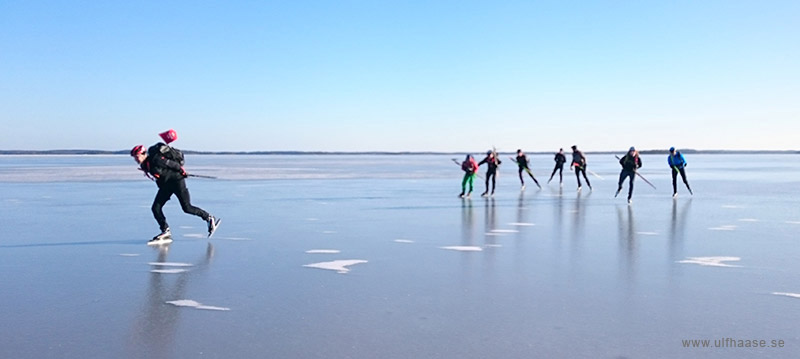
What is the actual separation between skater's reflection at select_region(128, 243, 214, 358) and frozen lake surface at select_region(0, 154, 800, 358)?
18 millimetres

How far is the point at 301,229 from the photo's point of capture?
31.9 feet

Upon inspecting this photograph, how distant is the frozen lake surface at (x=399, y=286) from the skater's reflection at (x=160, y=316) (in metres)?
0.02

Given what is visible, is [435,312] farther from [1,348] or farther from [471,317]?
[1,348]

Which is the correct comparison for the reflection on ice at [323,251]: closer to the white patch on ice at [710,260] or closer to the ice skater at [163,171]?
the ice skater at [163,171]

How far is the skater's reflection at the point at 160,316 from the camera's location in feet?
12.8

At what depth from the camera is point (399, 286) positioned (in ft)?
18.8

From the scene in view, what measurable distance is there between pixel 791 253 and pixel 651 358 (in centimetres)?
475

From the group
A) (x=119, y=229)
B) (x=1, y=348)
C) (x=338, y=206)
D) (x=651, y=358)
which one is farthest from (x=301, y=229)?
(x=651, y=358)

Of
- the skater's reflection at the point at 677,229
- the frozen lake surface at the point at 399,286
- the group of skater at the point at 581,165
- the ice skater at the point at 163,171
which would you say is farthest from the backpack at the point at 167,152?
the group of skater at the point at 581,165

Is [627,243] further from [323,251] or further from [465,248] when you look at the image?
[323,251]

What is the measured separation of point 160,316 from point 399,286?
196cm

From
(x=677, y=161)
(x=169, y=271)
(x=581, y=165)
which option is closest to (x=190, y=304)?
(x=169, y=271)

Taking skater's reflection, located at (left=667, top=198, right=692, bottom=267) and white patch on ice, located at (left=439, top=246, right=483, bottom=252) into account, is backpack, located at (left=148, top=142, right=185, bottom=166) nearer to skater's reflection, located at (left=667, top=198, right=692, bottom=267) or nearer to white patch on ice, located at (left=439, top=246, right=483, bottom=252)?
white patch on ice, located at (left=439, top=246, right=483, bottom=252)

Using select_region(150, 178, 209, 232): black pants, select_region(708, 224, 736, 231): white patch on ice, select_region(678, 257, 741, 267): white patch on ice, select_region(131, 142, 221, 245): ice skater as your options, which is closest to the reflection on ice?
select_region(131, 142, 221, 245): ice skater
